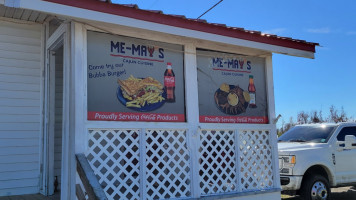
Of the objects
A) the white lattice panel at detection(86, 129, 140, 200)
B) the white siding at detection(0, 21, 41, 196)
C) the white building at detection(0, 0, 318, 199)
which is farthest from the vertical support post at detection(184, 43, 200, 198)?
the white siding at detection(0, 21, 41, 196)

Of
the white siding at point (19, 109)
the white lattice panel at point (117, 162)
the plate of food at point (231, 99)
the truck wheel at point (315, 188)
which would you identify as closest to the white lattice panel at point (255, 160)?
the plate of food at point (231, 99)

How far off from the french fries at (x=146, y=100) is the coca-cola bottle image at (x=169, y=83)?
0.57ft

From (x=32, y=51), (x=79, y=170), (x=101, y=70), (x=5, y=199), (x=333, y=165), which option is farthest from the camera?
(x=333, y=165)

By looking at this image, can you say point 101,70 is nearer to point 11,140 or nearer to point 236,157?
point 11,140

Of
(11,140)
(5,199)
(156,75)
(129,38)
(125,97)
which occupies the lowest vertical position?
(5,199)

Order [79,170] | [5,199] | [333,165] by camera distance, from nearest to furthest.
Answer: [79,170]
[5,199]
[333,165]

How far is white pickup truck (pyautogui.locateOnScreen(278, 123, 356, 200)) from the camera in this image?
779cm

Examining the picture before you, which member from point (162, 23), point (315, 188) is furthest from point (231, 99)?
point (315, 188)

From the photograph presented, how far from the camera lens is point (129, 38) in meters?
5.51

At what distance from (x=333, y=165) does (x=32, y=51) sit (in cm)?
712

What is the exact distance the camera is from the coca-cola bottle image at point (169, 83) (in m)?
5.82

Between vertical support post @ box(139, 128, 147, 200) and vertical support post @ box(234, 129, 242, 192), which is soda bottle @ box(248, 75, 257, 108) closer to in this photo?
vertical support post @ box(234, 129, 242, 192)

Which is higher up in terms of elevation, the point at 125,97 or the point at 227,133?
the point at 125,97

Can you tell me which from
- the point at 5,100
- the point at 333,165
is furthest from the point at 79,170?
the point at 333,165
